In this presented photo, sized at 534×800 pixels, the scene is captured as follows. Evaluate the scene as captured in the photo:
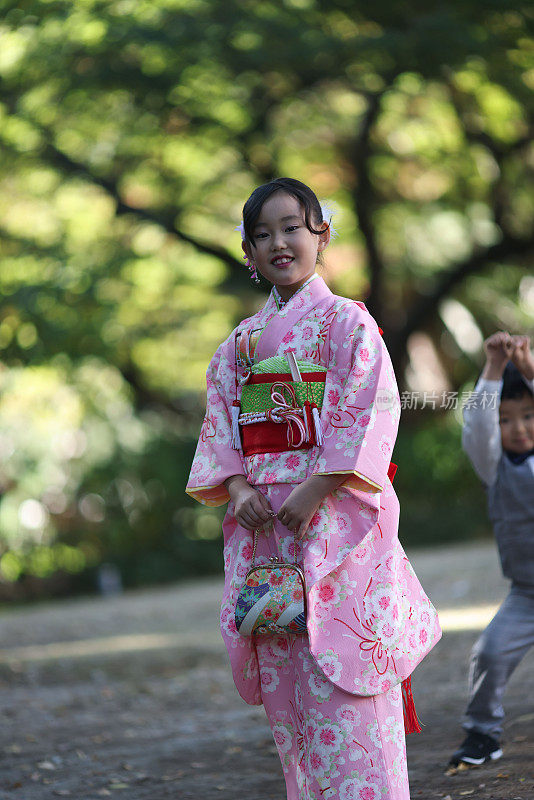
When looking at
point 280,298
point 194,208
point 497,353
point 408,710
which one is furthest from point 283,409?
point 194,208

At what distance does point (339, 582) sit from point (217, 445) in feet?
1.71

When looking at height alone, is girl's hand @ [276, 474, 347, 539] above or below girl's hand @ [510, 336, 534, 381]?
below

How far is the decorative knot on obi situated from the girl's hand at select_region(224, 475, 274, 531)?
0.37 feet

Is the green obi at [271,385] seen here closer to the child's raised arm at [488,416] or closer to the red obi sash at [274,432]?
the red obi sash at [274,432]

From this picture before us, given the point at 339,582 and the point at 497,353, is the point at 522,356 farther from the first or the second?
the point at 339,582

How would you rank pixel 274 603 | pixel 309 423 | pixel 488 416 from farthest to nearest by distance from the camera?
pixel 488 416 → pixel 309 423 → pixel 274 603

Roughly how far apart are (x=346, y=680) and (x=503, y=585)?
6.16 metres

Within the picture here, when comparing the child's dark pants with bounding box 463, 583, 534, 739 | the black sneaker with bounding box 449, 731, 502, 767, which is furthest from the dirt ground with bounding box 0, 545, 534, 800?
the child's dark pants with bounding box 463, 583, 534, 739

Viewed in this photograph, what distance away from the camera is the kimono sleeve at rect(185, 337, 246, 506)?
292 centimetres

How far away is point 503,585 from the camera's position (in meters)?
8.52

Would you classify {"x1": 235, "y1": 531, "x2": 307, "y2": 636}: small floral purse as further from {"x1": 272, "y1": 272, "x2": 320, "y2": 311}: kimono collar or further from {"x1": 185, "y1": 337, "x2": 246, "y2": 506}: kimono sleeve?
{"x1": 272, "y1": 272, "x2": 320, "y2": 311}: kimono collar

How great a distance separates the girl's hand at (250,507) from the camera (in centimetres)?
276

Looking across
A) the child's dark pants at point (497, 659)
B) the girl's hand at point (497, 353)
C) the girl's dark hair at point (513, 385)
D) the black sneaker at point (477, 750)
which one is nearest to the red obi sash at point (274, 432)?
the girl's hand at point (497, 353)

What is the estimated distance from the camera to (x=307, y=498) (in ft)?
8.79
